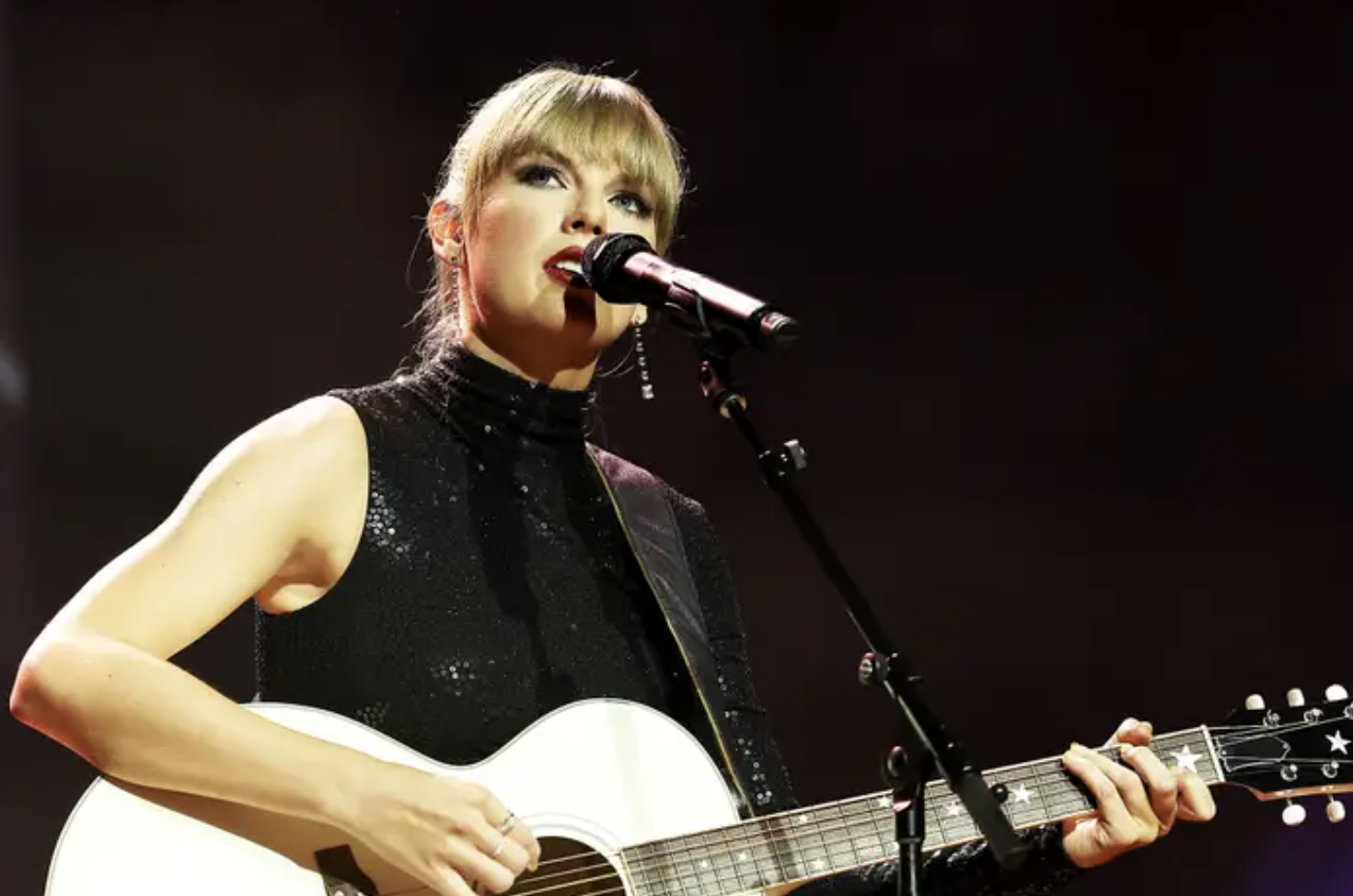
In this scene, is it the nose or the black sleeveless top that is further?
the nose

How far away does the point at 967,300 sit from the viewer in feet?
13.8

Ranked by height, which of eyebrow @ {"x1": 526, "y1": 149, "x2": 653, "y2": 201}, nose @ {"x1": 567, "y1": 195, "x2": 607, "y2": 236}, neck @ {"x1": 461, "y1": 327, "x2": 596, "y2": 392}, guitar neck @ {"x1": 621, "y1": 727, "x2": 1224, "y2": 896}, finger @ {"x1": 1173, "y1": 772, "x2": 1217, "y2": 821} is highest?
eyebrow @ {"x1": 526, "y1": 149, "x2": 653, "y2": 201}

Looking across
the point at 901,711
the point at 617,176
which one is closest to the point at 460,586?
the point at 617,176

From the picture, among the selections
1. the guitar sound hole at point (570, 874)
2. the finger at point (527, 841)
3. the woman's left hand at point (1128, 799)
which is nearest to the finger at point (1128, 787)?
the woman's left hand at point (1128, 799)

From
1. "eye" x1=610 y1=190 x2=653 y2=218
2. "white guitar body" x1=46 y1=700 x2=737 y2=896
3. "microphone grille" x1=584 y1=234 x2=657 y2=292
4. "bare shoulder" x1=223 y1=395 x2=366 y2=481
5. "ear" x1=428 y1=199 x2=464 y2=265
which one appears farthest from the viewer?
"ear" x1=428 y1=199 x2=464 y2=265

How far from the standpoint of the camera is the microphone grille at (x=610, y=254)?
2.11 m

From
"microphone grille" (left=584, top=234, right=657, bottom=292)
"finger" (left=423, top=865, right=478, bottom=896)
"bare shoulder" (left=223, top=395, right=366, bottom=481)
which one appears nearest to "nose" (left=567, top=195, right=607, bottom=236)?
"microphone grille" (left=584, top=234, right=657, bottom=292)

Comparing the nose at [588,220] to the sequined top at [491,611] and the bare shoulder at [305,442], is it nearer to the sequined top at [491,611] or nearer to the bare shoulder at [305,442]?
the sequined top at [491,611]

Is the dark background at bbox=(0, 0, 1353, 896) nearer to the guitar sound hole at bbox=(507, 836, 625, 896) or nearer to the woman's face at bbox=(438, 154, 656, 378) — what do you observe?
the woman's face at bbox=(438, 154, 656, 378)

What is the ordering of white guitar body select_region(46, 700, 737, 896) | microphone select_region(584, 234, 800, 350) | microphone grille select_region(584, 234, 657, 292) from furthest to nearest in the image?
microphone grille select_region(584, 234, 657, 292)
white guitar body select_region(46, 700, 737, 896)
microphone select_region(584, 234, 800, 350)

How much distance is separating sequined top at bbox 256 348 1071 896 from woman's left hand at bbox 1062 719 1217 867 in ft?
0.24

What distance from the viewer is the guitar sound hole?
7.01ft

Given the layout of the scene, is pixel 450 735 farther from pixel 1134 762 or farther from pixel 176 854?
pixel 1134 762

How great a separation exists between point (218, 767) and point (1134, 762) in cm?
143
